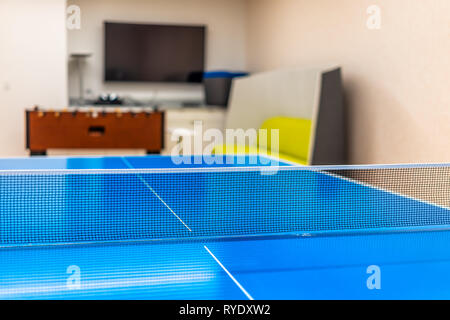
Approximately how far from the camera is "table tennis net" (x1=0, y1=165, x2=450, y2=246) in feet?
9.31

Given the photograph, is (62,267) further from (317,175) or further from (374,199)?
(317,175)

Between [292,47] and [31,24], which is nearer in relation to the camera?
[292,47]

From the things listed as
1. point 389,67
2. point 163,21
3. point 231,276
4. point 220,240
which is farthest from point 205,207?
point 163,21

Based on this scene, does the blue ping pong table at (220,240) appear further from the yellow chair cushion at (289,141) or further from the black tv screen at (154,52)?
the black tv screen at (154,52)

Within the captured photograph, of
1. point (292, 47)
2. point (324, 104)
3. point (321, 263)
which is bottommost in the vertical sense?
point (321, 263)

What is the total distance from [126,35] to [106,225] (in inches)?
249

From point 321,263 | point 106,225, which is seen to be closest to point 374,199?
point 321,263

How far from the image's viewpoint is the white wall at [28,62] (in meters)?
7.94

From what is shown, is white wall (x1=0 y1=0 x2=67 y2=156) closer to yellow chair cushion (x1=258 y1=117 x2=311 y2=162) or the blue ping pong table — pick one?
yellow chair cushion (x1=258 y1=117 x2=311 y2=162)

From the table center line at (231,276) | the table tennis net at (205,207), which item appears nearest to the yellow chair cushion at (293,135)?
the table tennis net at (205,207)

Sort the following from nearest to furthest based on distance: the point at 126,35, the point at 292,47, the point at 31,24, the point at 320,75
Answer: the point at 320,75 → the point at 292,47 → the point at 31,24 → the point at 126,35

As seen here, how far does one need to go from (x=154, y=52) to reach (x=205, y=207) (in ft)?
19.6

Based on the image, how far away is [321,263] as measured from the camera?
7.80 feet

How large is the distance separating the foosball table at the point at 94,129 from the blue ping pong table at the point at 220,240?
3131mm
